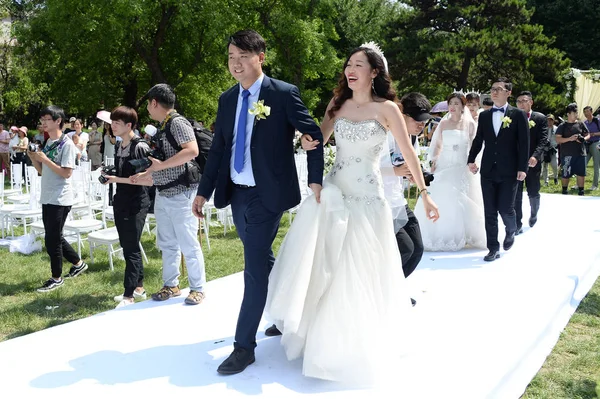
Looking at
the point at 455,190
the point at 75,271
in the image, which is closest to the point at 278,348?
the point at 75,271

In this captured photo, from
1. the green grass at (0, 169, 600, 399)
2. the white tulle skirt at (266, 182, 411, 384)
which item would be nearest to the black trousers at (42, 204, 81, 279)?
the green grass at (0, 169, 600, 399)

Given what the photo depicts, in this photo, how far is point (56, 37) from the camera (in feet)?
62.2

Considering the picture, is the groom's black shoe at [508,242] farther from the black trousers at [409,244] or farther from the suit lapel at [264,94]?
the suit lapel at [264,94]

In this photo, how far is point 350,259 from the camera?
11.6 feet

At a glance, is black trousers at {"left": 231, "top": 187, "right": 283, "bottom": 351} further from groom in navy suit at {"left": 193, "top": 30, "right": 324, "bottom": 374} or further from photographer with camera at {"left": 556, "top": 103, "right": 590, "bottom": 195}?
photographer with camera at {"left": 556, "top": 103, "right": 590, "bottom": 195}

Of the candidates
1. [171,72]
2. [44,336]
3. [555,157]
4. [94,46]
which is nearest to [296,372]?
[44,336]

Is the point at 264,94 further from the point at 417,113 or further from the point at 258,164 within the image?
the point at 417,113

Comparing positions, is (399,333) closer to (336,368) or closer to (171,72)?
(336,368)

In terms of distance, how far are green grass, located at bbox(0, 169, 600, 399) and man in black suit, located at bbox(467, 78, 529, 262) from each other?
4.30 ft

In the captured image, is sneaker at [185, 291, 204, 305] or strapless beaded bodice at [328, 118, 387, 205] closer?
strapless beaded bodice at [328, 118, 387, 205]

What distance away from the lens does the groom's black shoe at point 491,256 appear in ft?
21.9

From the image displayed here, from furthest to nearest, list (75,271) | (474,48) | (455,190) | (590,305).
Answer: (474,48), (455,190), (75,271), (590,305)

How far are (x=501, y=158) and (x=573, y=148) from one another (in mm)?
7421

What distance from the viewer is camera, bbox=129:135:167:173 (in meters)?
4.86
